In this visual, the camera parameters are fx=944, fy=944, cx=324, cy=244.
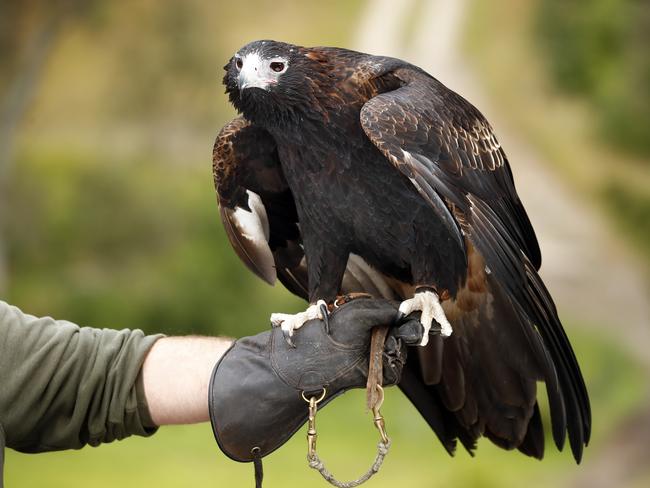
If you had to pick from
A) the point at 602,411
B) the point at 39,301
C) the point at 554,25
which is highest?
the point at 554,25

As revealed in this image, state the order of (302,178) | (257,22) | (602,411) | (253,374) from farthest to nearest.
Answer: (257,22), (602,411), (302,178), (253,374)

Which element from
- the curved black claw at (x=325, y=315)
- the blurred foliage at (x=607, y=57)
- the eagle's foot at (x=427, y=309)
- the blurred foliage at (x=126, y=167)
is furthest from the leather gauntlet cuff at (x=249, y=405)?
the blurred foliage at (x=607, y=57)

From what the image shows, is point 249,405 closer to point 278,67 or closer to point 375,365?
point 375,365

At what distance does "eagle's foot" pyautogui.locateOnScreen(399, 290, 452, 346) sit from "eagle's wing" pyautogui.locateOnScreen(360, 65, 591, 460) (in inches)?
6.3

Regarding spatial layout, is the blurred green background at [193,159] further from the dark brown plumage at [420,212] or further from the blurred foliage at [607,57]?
the dark brown plumage at [420,212]

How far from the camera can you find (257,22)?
5301mm

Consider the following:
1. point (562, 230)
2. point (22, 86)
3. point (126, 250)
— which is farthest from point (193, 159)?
point (562, 230)

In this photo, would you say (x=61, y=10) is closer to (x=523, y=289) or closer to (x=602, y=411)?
(x=602, y=411)

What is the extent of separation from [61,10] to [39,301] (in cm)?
169

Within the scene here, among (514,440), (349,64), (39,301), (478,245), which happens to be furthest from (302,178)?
(39,301)

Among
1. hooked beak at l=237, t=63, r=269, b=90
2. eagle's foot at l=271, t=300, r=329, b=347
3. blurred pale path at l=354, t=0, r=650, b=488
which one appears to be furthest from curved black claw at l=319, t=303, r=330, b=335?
blurred pale path at l=354, t=0, r=650, b=488

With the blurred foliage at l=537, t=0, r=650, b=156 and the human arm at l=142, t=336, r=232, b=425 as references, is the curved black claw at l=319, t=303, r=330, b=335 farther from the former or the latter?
the blurred foliage at l=537, t=0, r=650, b=156

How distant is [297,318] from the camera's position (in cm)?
219

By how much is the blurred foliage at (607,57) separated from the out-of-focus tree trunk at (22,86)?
2790mm
